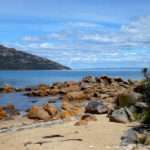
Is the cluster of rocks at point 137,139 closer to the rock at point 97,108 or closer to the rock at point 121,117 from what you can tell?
the rock at point 121,117

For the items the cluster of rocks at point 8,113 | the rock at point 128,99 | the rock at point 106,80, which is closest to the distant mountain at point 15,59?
the rock at point 106,80

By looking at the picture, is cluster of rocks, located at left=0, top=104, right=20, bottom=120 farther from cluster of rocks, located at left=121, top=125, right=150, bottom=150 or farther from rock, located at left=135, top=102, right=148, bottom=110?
cluster of rocks, located at left=121, top=125, right=150, bottom=150

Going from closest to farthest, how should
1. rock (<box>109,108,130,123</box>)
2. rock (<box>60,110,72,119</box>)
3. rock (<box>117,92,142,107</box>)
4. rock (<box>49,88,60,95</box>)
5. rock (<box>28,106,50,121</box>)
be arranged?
rock (<box>109,108,130,123</box>) → rock (<box>117,92,142,107</box>) → rock (<box>60,110,72,119</box>) → rock (<box>28,106,50,121</box>) → rock (<box>49,88,60,95</box>)

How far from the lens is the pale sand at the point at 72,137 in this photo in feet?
42.9

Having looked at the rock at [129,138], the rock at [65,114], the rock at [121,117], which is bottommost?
the rock at [65,114]

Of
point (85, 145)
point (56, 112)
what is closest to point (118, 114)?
point (85, 145)

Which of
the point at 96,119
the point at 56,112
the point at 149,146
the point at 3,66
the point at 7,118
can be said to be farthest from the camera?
the point at 3,66

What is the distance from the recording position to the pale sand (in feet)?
42.9

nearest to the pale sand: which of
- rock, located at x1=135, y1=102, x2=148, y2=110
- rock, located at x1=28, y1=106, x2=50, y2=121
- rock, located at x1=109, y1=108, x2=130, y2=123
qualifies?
rock, located at x1=109, y1=108, x2=130, y2=123

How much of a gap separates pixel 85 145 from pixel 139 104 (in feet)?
19.0

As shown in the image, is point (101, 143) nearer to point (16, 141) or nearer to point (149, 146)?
point (149, 146)

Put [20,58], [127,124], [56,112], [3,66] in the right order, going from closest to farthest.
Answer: [127,124] < [56,112] < [20,58] < [3,66]

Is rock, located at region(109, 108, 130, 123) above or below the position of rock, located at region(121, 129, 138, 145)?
above

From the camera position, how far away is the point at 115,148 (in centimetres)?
1264
